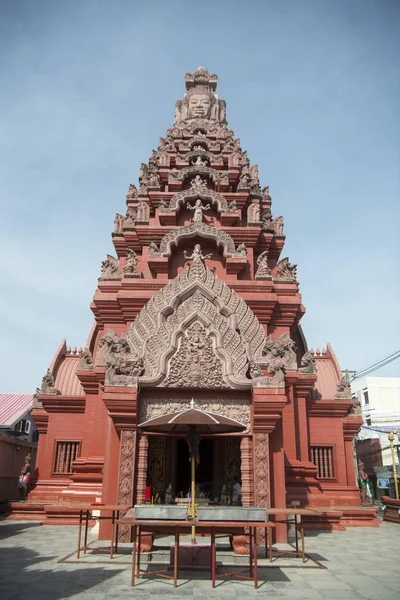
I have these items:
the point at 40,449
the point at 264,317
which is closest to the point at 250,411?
the point at 264,317

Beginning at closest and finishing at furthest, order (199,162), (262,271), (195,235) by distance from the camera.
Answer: (262,271) → (195,235) → (199,162)

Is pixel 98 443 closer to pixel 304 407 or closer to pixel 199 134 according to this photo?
pixel 304 407

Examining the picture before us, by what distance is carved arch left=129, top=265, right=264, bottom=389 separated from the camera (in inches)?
441

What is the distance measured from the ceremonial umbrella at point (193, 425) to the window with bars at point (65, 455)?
6.96 metres

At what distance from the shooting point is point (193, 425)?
9.84 metres

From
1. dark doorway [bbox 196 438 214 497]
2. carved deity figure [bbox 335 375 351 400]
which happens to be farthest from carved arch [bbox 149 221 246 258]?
dark doorway [bbox 196 438 214 497]

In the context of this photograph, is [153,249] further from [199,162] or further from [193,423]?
[193,423]

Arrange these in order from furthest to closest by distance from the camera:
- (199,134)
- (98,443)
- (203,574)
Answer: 1. (199,134)
2. (98,443)
3. (203,574)

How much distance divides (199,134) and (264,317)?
11.2m

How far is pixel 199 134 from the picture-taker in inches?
881

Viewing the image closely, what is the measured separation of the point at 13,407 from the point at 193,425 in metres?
21.0

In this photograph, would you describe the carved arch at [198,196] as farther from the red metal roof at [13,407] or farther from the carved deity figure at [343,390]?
the red metal roof at [13,407]

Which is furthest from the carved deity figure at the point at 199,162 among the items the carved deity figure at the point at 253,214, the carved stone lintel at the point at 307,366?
the carved stone lintel at the point at 307,366

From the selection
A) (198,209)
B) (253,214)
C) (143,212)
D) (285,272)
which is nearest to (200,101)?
(143,212)
